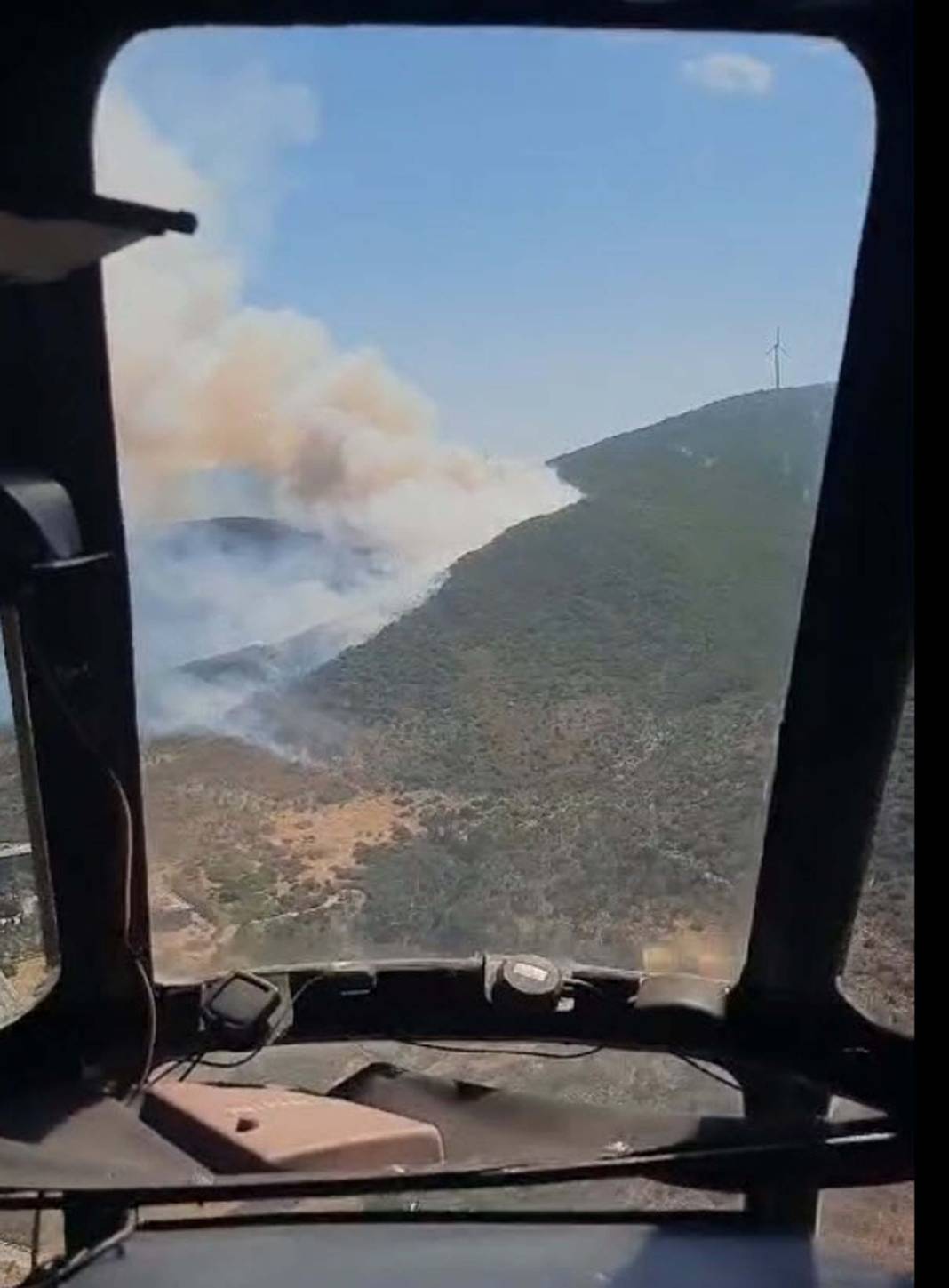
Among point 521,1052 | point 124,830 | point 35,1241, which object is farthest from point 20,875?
point 521,1052

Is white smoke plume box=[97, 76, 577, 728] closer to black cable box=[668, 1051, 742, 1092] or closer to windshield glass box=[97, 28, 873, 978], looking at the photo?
windshield glass box=[97, 28, 873, 978]

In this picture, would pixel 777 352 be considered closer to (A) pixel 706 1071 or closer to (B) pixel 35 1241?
(A) pixel 706 1071

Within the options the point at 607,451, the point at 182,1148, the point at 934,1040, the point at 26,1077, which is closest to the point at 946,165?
the point at 934,1040

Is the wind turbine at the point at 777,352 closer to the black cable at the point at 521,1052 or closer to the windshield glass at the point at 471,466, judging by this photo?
the windshield glass at the point at 471,466

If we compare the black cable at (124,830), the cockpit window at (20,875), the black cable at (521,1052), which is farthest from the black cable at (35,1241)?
the black cable at (521,1052)

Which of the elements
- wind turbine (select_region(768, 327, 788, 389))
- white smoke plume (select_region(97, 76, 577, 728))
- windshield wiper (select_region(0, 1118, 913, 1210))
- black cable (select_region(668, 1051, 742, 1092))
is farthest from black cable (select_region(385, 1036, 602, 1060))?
wind turbine (select_region(768, 327, 788, 389))
